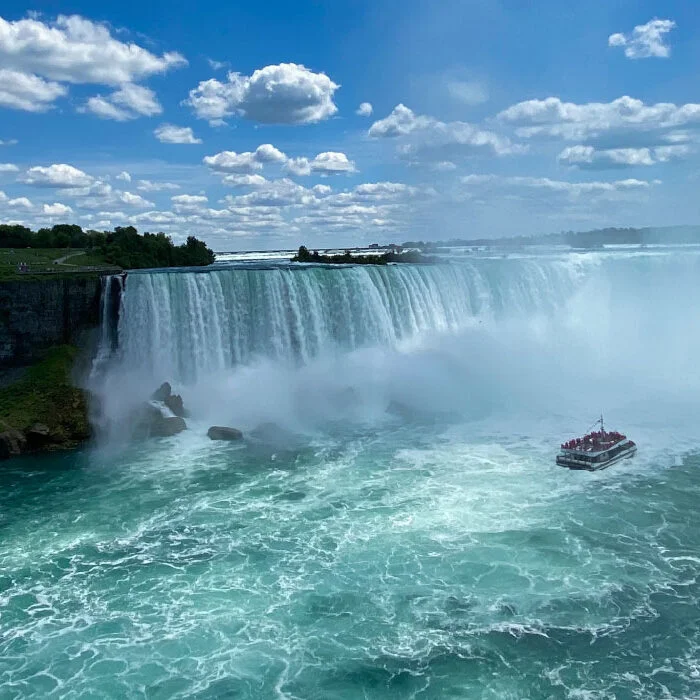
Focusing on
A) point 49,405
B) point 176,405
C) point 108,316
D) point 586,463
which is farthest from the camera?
point 108,316

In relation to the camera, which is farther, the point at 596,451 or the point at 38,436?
the point at 38,436

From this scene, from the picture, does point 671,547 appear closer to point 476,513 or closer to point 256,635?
point 476,513

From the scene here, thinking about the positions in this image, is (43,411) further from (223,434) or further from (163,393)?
(223,434)

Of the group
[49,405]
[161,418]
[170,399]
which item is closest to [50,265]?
[49,405]

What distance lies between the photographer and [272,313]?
29.8 metres

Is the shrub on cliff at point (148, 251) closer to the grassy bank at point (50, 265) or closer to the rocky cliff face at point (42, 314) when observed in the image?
the grassy bank at point (50, 265)

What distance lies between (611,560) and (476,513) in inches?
137

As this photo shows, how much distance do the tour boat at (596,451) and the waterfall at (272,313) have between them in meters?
12.9

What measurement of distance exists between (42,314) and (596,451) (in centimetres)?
2135

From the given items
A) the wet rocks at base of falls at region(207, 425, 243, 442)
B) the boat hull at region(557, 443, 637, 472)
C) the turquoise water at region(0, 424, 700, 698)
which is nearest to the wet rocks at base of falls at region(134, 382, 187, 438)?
the wet rocks at base of falls at region(207, 425, 243, 442)

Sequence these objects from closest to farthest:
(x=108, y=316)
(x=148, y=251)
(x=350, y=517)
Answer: (x=350, y=517)
(x=108, y=316)
(x=148, y=251)

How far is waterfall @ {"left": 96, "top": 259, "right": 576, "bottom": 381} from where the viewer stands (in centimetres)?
2784

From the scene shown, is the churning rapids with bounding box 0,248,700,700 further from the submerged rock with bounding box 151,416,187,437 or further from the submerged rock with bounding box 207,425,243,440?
the submerged rock with bounding box 151,416,187,437

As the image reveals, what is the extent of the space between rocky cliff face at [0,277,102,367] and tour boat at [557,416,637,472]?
1913cm
